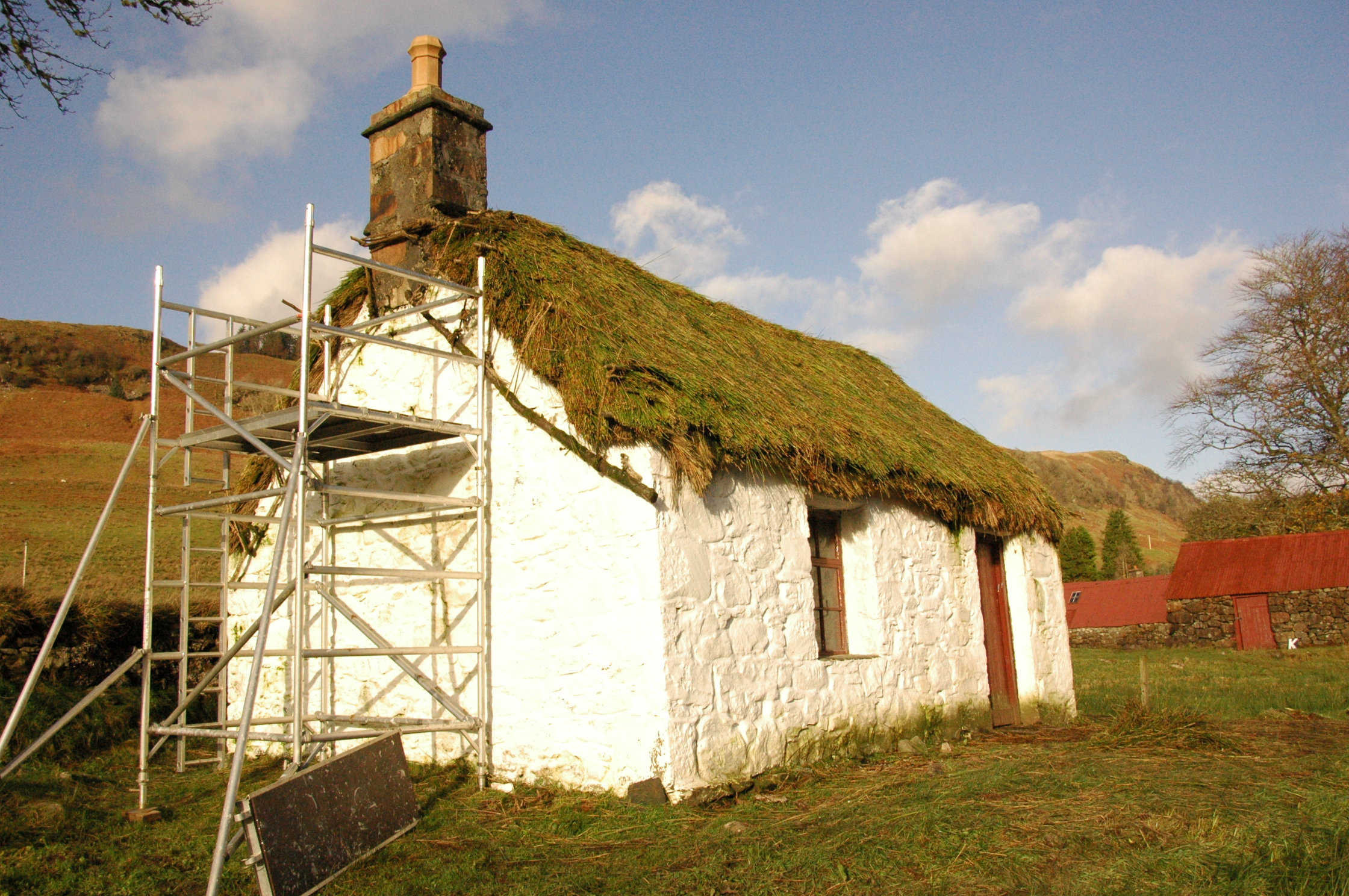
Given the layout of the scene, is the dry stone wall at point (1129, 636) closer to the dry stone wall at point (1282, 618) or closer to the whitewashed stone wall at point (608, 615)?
the dry stone wall at point (1282, 618)

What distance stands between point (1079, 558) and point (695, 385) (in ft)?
141

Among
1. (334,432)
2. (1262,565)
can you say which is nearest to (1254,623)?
(1262,565)

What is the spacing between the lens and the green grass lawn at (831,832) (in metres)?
4.48

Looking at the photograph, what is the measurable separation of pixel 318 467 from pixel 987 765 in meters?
5.82

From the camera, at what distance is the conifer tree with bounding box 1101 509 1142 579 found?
46.4 metres

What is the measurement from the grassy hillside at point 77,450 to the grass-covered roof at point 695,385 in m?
4.94

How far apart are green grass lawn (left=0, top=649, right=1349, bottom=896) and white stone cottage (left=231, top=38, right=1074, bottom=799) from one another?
0.50 m

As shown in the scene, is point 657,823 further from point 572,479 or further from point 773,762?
point 572,479

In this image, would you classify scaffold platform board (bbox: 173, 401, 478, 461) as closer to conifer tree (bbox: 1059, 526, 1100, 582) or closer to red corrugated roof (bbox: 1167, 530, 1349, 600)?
red corrugated roof (bbox: 1167, 530, 1349, 600)

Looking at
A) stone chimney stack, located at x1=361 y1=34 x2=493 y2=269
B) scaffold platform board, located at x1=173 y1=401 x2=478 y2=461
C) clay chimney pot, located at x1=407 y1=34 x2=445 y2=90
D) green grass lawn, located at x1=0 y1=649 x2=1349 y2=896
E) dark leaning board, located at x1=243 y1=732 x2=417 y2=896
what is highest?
clay chimney pot, located at x1=407 y1=34 x2=445 y2=90

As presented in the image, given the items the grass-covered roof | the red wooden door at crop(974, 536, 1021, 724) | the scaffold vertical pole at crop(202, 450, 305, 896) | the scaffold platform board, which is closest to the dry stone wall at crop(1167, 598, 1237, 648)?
the grass-covered roof

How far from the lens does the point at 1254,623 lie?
81.3 ft

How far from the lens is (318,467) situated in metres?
8.02

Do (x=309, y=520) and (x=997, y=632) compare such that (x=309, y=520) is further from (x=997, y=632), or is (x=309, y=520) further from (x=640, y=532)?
(x=997, y=632)
